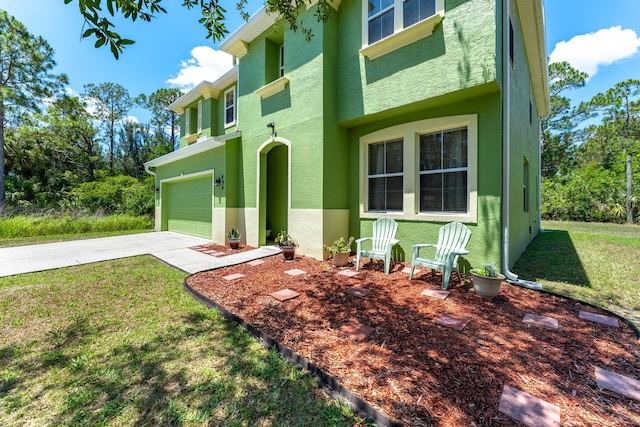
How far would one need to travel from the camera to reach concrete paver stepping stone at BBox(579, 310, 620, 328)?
3.06 meters

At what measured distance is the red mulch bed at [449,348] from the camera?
73.7 inches

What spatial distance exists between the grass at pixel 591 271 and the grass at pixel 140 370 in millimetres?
4448

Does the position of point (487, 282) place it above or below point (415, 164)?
below

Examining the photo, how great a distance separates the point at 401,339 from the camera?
108 inches

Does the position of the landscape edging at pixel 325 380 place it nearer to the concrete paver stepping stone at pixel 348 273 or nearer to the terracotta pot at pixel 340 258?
the concrete paver stepping stone at pixel 348 273

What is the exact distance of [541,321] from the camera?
314cm

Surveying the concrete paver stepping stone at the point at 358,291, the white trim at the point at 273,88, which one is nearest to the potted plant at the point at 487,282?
the concrete paver stepping stone at the point at 358,291

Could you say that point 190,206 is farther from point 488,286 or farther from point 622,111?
point 622,111

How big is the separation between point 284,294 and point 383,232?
265 cm

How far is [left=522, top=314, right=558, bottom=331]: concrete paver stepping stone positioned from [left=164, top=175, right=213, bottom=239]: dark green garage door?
931 cm

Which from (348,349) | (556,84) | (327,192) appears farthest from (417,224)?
→ (556,84)

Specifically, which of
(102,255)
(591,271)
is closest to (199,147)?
(102,255)

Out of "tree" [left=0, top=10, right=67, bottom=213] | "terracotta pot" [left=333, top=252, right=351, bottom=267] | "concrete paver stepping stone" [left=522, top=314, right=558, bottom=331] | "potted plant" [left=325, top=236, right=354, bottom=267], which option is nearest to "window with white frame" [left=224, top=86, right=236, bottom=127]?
"potted plant" [left=325, top=236, right=354, bottom=267]

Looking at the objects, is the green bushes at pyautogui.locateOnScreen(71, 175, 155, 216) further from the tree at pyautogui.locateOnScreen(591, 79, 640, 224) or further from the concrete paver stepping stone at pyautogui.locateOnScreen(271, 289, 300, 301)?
the tree at pyautogui.locateOnScreen(591, 79, 640, 224)
